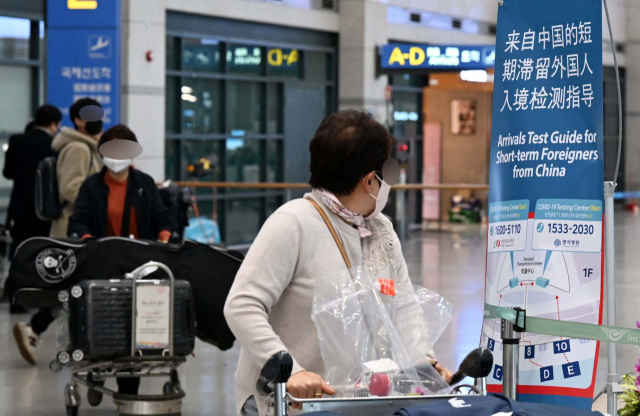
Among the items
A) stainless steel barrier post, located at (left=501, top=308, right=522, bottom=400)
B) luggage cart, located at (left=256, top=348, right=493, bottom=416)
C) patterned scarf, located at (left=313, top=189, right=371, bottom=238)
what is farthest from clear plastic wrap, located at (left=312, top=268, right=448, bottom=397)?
stainless steel barrier post, located at (left=501, top=308, right=522, bottom=400)

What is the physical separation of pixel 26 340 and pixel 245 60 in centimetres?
850

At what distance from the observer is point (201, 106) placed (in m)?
13.9

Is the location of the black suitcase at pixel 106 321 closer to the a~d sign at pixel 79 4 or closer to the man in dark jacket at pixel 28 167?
the man in dark jacket at pixel 28 167

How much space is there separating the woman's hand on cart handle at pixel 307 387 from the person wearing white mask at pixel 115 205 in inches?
127

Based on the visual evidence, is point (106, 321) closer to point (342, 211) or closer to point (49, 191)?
point (49, 191)

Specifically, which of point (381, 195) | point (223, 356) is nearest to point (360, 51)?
point (223, 356)

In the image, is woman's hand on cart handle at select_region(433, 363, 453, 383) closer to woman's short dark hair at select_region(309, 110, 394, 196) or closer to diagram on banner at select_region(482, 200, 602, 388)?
woman's short dark hair at select_region(309, 110, 394, 196)

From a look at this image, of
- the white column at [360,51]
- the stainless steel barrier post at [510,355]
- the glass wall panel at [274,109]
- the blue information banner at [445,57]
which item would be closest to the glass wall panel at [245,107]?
the glass wall panel at [274,109]

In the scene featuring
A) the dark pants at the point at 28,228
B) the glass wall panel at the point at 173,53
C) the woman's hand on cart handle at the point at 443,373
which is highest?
the glass wall panel at the point at 173,53

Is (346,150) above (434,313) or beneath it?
above

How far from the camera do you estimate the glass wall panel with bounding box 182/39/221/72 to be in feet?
44.2

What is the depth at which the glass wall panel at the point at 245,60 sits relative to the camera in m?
14.2

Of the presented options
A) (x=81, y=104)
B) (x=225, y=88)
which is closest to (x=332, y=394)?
(x=81, y=104)

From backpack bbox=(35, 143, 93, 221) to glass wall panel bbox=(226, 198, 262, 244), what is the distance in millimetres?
7413
